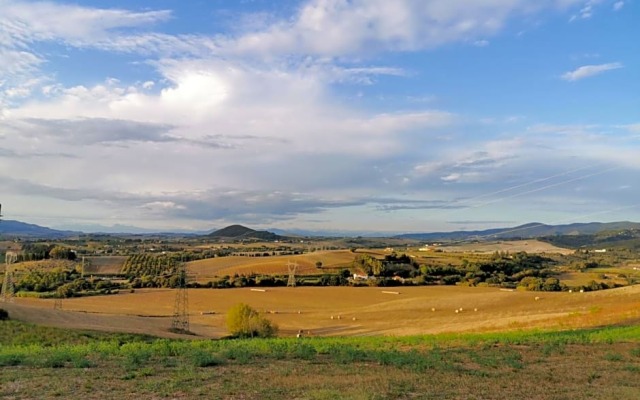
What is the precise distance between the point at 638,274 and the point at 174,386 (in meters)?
88.3

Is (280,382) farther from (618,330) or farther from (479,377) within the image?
(618,330)

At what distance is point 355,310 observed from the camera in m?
62.6

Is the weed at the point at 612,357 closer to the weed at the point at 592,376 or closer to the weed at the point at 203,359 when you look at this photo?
the weed at the point at 592,376

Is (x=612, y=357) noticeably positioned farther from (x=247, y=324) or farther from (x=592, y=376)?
(x=247, y=324)

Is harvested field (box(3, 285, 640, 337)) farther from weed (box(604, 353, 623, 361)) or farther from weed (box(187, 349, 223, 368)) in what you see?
weed (box(187, 349, 223, 368))

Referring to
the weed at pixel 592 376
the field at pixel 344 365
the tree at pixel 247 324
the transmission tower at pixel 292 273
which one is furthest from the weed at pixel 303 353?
the transmission tower at pixel 292 273

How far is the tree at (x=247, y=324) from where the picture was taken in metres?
42.3

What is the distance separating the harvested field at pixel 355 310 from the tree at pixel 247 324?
337 centimetres

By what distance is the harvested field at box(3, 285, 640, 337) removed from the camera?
3953 cm

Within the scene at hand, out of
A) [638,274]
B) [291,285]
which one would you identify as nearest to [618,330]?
[291,285]

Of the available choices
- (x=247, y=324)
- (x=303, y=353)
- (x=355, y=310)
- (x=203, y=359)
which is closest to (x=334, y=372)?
(x=303, y=353)

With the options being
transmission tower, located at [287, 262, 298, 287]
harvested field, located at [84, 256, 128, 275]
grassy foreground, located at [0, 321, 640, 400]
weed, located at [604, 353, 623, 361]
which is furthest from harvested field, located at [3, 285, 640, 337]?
harvested field, located at [84, 256, 128, 275]

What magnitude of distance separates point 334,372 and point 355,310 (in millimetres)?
47600

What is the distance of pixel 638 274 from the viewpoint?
8519 cm
